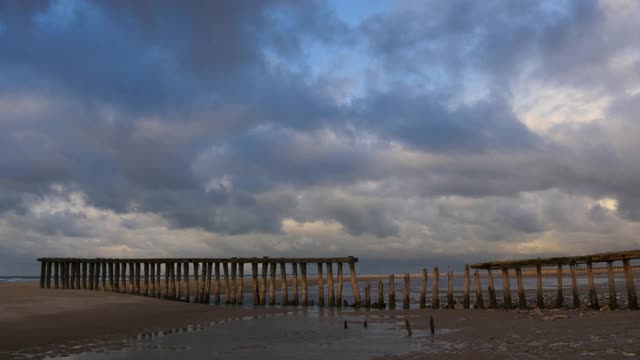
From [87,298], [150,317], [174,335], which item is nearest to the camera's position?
[174,335]

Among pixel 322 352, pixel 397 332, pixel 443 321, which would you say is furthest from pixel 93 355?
pixel 443 321

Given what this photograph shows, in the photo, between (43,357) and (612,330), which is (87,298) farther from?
(612,330)

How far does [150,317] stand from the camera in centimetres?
2409

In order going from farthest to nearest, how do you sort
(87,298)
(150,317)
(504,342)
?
(87,298) → (150,317) → (504,342)

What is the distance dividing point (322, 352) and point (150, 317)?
11697mm

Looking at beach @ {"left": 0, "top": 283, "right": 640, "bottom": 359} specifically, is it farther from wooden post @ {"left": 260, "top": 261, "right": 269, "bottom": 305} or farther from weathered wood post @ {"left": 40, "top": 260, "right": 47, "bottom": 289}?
weathered wood post @ {"left": 40, "top": 260, "right": 47, "bottom": 289}

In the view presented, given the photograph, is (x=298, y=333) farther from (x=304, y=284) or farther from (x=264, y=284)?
(x=264, y=284)

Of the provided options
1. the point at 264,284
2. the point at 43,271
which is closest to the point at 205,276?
the point at 264,284

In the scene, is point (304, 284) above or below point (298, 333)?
above

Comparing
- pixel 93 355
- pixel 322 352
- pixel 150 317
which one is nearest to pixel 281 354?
pixel 322 352

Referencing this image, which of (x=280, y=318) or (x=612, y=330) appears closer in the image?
(x=612, y=330)

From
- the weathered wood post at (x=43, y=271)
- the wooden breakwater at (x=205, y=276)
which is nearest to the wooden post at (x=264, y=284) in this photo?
the wooden breakwater at (x=205, y=276)

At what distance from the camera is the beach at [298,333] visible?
1455 centimetres

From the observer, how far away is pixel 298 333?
63.5 feet
